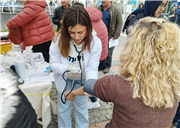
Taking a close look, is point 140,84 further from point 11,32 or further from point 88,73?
point 11,32

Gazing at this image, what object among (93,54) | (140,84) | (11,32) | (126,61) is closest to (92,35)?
(93,54)

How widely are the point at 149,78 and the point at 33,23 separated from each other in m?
2.20

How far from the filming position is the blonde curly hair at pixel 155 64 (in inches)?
31.4

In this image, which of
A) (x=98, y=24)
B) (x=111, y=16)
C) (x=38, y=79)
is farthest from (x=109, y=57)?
(x=38, y=79)

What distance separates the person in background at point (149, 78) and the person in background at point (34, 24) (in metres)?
1.99

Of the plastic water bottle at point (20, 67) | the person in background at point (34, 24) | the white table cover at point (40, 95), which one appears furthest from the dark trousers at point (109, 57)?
the plastic water bottle at point (20, 67)

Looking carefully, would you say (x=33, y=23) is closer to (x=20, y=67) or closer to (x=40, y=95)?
(x=20, y=67)

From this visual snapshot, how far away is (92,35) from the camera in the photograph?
5.17 ft

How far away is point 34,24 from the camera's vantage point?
244 centimetres

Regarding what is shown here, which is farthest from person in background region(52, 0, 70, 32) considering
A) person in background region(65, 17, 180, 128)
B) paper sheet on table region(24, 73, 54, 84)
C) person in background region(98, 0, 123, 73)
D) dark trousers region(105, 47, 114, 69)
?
person in background region(65, 17, 180, 128)

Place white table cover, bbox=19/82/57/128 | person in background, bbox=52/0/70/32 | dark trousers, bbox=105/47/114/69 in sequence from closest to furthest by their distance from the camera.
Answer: white table cover, bbox=19/82/57/128
person in background, bbox=52/0/70/32
dark trousers, bbox=105/47/114/69

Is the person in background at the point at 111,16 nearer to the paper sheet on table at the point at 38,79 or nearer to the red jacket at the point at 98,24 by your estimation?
the red jacket at the point at 98,24

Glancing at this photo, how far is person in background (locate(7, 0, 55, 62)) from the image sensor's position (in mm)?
2305

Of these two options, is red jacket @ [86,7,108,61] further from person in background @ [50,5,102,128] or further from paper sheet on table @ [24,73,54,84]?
paper sheet on table @ [24,73,54,84]
